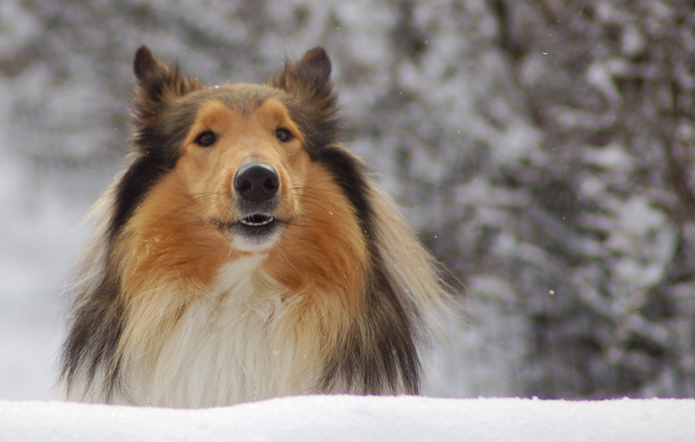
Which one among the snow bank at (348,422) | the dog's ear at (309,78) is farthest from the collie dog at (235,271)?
the snow bank at (348,422)

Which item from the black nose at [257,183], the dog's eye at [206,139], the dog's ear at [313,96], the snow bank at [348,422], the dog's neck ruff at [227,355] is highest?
Result: the dog's ear at [313,96]

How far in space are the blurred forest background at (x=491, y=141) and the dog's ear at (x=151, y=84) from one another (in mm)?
2627

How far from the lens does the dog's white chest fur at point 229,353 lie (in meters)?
2.24

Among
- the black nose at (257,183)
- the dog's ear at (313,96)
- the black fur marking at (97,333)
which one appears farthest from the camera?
the dog's ear at (313,96)

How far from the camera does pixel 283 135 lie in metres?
2.56

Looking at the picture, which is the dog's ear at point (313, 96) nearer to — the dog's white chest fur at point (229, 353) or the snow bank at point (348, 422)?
the dog's white chest fur at point (229, 353)

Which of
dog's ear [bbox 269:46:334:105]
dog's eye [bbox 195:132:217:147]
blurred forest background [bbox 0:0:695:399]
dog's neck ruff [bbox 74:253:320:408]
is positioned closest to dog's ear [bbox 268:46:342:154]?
dog's ear [bbox 269:46:334:105]

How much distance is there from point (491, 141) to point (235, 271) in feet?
12.8

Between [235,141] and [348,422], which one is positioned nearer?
[348,422]

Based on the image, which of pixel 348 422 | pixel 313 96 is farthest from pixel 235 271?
pixel 348 422

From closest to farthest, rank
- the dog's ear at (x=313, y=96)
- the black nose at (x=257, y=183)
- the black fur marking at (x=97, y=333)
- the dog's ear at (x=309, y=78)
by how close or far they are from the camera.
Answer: the black nose at (x=257, y=183)
the black fur marking at (x=97, y=333)
the dog's ear at (x=313, y=96)
the dog's ear at (x=309, y=78)

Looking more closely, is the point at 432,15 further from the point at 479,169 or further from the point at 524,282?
the point at 524,282

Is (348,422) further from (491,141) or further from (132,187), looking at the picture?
(491,141)

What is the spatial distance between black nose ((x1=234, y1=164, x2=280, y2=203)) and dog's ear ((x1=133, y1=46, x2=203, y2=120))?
0.75m
